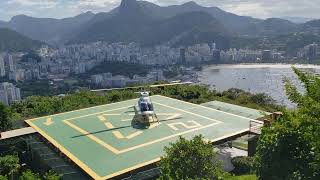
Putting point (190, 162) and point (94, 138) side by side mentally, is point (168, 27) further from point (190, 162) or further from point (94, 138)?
point (190, 162)

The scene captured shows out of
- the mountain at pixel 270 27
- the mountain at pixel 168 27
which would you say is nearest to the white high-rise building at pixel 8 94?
the mountain at pixel 168 27

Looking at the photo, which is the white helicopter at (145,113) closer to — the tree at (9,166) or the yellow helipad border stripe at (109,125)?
the yellow helipad border stripe at (109,125)

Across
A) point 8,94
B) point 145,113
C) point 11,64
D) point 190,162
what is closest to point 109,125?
point 145,113

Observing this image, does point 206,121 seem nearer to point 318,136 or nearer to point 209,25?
point 318,136

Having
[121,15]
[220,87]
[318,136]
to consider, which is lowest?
[220,87]

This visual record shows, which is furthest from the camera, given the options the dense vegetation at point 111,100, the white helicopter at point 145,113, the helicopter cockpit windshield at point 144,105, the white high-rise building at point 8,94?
the white high-rise building at point 8,94

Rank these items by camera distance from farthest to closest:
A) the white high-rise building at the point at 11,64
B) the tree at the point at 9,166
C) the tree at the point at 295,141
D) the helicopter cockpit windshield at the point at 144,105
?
the white high-rise building at the point at 11,64 → the helicopter cockpit windshield at the point at 144,105 → the tree at the point at 9,166 → the tree at the point at 295,141

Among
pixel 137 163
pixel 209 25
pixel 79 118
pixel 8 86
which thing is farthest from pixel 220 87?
pixel 209 25
